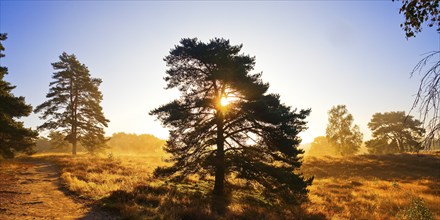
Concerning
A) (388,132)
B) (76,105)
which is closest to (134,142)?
(76,105)

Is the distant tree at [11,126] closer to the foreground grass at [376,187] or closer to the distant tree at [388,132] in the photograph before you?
the foreground grass at [376,187]

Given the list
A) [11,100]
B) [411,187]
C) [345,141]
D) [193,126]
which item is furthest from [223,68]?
[345,141]

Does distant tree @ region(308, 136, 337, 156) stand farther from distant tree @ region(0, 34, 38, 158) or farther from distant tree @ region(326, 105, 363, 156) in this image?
distant tree @ region(0, 34, 38, 158)

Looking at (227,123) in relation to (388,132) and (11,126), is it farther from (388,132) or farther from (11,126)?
(388,132)

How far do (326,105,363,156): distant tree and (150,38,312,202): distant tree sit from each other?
47.9 metres

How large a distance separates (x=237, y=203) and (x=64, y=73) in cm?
3327

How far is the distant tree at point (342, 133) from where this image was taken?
56750 millimetres

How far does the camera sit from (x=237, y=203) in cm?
1428

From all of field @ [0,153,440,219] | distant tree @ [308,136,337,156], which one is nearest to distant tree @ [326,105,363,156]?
field @ [0,153,440,219]

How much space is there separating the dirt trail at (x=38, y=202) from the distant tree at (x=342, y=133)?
2165 inches

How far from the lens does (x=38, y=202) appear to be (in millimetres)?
11508

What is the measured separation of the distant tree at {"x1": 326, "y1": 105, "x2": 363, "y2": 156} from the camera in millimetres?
56750

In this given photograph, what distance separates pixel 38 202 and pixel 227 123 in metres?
10.3

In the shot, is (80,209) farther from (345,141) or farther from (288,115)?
(345,141)
